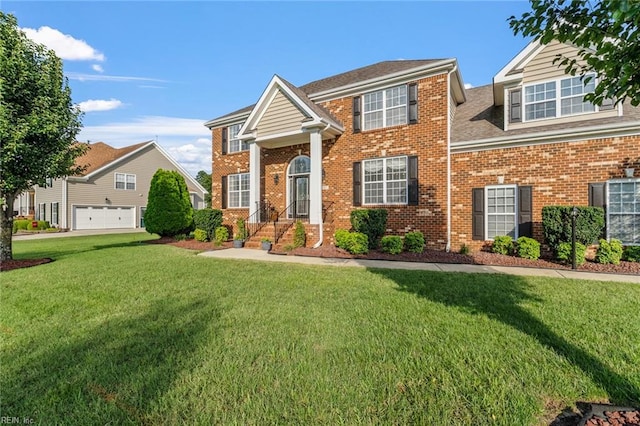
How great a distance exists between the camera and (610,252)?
7.63 m

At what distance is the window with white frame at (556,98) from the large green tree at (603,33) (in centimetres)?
879

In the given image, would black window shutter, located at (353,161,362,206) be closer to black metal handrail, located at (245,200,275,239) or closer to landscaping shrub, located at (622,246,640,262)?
black metal handrail, located at (245,200,275,239)

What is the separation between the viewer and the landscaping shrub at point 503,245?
8977mm

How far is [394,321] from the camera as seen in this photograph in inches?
157

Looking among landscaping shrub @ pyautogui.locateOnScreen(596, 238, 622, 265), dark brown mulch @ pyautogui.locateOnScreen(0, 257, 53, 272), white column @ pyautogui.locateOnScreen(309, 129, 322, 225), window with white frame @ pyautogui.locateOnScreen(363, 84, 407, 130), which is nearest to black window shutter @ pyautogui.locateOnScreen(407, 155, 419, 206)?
window with white frame @ pyautogui.locateOnScreen(363, 84, 407, 130)

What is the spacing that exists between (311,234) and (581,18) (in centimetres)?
962

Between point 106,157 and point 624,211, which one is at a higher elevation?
point 106,157

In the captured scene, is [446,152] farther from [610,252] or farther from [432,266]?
[610,252]

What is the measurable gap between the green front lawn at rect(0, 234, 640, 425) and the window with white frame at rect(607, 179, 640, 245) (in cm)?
371

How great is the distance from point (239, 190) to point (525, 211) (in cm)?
1242

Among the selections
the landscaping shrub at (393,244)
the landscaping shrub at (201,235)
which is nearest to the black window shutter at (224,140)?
the landscaping shrub at (201,235)

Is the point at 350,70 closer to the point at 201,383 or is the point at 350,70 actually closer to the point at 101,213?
the point at 201,383

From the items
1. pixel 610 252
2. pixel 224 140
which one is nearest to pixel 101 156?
pixel 224 140

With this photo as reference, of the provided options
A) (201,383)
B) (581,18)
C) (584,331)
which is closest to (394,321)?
(584,331)
